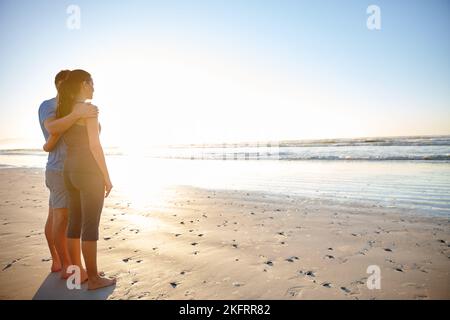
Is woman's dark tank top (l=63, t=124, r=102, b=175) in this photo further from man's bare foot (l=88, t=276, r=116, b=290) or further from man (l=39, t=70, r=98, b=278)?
man's bare foot (l=88, t=276, r=116, b=290)

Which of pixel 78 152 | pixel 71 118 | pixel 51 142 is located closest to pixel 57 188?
pixel 51 142

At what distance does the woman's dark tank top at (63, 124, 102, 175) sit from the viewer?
130 inches

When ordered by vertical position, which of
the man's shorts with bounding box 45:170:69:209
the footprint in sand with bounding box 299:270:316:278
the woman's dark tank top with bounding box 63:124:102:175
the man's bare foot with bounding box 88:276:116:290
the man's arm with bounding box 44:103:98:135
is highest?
the man's arm with bounding box 44:103:98:135

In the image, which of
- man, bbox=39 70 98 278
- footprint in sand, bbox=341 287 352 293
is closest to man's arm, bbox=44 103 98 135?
man, bbox=39 70 98 278

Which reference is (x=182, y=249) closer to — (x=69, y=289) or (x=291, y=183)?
(x=69, y=289)

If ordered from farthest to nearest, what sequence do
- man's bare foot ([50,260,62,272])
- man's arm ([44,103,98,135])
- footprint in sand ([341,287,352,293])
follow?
man's bare foot ([50,260,62,272]) < footprint in sand ([341,287,352,293]) < man's arm ([44,103,98,135])

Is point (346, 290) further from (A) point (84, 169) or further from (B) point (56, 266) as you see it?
(B) point (56, 266)

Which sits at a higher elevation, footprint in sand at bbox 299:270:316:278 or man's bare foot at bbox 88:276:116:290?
man's bare foot at bbox 88:276:116:290

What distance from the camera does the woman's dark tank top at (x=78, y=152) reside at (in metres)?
3.29

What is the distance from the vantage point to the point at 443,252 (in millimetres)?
4504

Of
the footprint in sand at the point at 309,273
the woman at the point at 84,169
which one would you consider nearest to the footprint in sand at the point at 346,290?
the footprint in sand at the point at 309,273

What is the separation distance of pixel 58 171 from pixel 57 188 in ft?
0.74

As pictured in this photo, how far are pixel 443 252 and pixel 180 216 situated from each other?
534 cm

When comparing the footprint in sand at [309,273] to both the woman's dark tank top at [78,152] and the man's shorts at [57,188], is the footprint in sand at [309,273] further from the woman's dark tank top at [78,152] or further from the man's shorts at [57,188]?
the man's shorts at [57,188]
